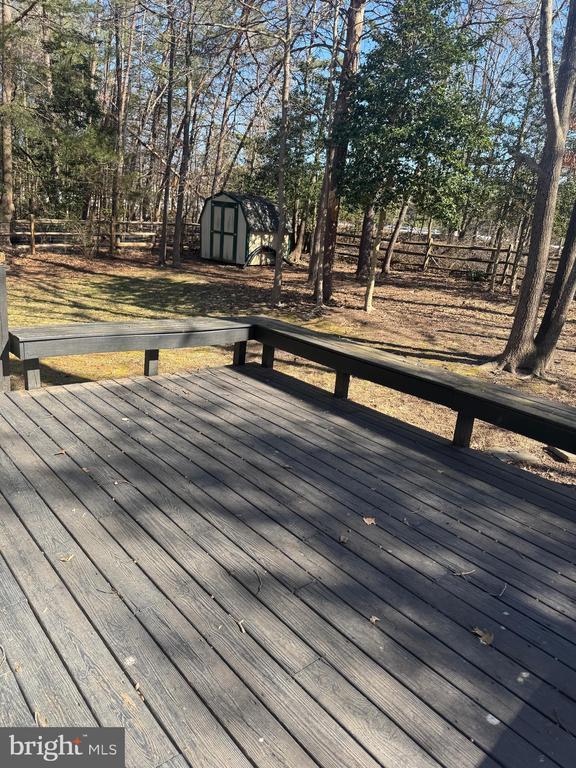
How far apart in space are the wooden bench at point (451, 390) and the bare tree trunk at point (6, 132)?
41.9ft

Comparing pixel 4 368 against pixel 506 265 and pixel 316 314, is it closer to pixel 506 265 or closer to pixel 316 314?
pixel 316 314

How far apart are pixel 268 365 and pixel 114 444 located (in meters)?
2.13

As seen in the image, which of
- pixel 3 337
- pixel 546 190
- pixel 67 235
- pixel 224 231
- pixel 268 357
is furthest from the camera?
pixel 224 231

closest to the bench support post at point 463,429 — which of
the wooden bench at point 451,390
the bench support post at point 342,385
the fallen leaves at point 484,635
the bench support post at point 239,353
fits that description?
the wooden bench at point 451,390

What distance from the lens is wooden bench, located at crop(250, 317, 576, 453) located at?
3039mm

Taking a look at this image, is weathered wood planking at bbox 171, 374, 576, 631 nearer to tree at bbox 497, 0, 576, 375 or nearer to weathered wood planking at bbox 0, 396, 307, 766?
weathered wood planking at bbox 0, 396, 307, 766

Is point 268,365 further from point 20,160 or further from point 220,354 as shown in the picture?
point 20,160

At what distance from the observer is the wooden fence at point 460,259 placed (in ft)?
54.2

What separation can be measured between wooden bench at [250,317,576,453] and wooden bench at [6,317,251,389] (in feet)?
1.29

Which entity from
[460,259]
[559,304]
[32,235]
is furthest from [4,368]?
[460,259]

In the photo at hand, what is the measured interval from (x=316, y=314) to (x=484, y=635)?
30.1 feet

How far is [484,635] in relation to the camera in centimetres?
192

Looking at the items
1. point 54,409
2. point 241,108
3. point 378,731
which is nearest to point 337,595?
point 378,731

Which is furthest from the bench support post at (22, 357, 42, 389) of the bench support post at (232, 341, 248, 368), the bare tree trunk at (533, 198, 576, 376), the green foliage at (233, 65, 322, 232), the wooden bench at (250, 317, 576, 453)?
the green foliage at (233, 65, 322, 232)
